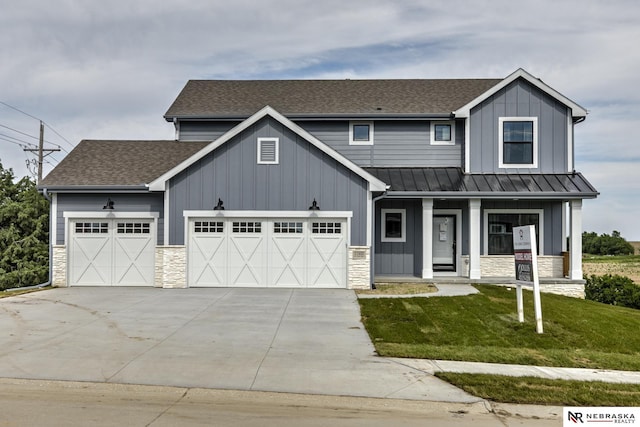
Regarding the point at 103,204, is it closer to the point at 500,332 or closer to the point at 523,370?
the point at 500,332

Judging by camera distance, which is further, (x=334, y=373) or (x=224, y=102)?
(x=224, y=102)

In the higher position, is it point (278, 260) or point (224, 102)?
point (224, 102)

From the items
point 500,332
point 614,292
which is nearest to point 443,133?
point 614,292

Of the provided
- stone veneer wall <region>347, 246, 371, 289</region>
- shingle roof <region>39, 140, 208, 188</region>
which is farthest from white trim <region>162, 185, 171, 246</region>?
stone veneer wall <region>347, 246, 371, 289</region>

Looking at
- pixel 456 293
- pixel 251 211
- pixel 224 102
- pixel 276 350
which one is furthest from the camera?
pixel 224 102

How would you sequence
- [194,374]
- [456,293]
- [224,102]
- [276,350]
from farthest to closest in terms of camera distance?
1. [224,102]
2. [456,293]
3. [276,350]
4. [194,374]

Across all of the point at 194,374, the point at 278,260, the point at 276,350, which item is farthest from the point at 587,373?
the point at 278,260

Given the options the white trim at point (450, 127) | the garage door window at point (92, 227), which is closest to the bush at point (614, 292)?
the white trim at point (450, 127)

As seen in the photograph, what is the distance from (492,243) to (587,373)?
10.3 metres

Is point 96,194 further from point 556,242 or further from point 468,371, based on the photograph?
point 556,242

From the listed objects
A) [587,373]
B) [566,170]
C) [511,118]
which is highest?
[511,118]

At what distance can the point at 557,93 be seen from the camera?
17.3 meters

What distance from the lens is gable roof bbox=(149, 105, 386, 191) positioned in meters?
15.4

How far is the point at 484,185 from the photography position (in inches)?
664
